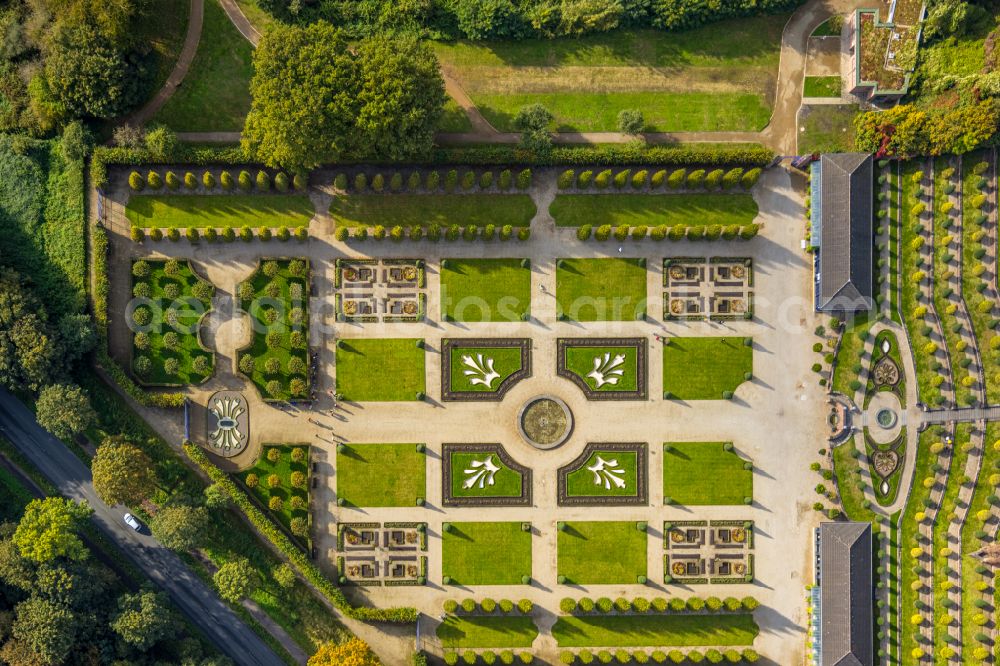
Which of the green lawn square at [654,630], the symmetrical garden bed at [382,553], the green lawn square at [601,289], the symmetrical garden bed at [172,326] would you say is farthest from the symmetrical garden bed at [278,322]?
the green lawn square at [654,630]

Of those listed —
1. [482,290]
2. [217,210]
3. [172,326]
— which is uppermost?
[217,210]

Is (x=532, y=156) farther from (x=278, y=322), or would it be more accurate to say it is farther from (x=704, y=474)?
(x=704, y=474)

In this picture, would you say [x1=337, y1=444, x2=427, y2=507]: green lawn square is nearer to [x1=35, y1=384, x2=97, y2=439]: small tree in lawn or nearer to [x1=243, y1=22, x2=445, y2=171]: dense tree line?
[x1=35, y1=384, x2=97, y2=439]: small tree in lawn

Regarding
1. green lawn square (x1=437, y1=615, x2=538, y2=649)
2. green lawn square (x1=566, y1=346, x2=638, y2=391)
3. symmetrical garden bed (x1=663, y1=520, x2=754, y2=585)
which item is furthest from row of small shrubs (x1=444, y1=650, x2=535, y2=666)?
green lawn square (x1=566, y1=346, x2=638, y2=391)

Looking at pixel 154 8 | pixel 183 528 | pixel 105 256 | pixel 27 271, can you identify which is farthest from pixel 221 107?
pixel 183 528

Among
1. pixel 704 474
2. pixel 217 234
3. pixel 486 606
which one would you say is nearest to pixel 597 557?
pixel 486 606

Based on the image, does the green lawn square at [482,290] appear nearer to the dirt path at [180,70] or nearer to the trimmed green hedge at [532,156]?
the trimmed green hedge at [532,156]
